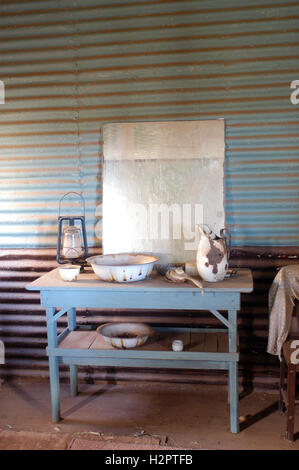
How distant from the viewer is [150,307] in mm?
3611

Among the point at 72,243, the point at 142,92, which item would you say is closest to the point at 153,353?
the point at 72,243

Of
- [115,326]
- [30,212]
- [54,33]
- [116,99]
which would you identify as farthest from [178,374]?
[54,33]

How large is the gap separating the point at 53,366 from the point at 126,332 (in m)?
0.80

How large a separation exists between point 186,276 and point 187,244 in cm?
80

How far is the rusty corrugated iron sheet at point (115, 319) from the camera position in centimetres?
436

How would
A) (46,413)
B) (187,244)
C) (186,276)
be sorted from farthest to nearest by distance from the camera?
(187,244) < (46,413) < (186,276)

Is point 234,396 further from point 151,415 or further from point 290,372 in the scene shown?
point 151,415

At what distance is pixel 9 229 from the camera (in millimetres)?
4742

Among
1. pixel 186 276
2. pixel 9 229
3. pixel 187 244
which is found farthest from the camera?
pixel 9 229

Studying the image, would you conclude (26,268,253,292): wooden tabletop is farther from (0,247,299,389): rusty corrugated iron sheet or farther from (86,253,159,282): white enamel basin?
(0,247,299,389): rusty corrugated iron sheet

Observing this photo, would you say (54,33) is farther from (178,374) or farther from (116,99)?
(178,374)

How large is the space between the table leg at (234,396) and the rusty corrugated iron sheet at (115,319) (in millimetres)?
790

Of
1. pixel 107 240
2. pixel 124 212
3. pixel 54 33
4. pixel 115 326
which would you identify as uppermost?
pixel 54 33

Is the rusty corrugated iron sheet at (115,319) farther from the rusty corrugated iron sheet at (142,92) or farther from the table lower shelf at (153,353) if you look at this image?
the table lower shelf at (153,353)
